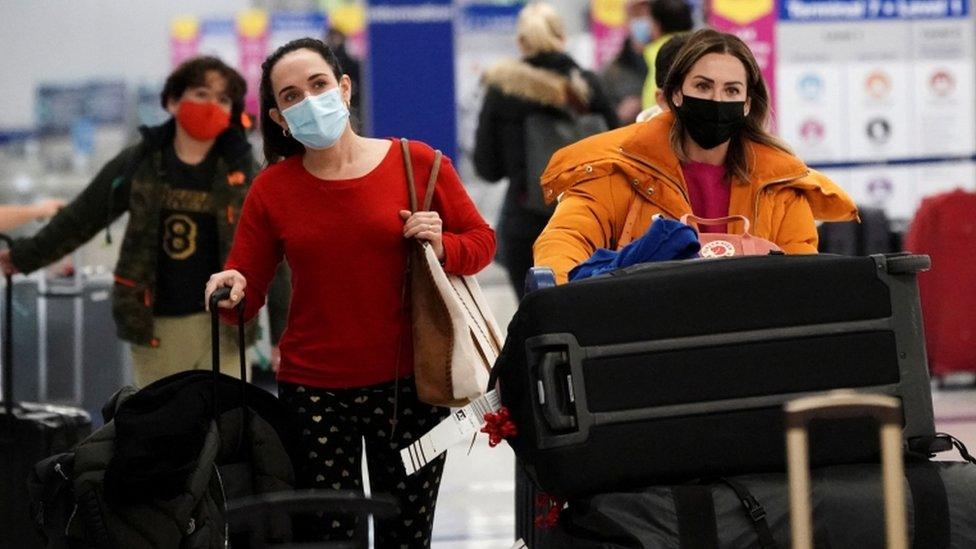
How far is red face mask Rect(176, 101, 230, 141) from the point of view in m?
4.67

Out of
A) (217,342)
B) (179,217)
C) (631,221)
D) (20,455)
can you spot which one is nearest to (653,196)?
(631,221)

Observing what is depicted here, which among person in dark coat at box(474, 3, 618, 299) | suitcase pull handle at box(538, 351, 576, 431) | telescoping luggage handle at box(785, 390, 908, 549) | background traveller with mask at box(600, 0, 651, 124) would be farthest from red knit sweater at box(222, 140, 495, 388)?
background traveller with mask at box(600, 0, 651, 124)

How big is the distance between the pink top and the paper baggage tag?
677 millimetres

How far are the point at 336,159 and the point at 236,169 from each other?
4.04 ft

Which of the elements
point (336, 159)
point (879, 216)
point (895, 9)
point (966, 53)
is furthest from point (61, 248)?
point (966, 53)

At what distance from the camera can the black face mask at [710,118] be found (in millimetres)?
3359

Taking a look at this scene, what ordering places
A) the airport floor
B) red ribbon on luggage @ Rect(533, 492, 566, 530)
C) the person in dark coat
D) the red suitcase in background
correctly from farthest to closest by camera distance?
the red suitcase in background < the person in dark coat < the airport floor < red ribbon on luggage @ Rect(533, 492, 566, 530)

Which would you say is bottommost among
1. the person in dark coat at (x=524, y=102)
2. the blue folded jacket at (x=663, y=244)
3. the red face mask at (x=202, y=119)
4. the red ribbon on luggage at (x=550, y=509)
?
the red ribbon on luggage at (x=550, y=509)

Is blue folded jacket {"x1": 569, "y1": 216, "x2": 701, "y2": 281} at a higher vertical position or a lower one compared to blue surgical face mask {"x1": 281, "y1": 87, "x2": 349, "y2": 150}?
lower

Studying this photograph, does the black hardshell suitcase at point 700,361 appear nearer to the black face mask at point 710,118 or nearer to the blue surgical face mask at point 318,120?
the black face mask at point 710,118

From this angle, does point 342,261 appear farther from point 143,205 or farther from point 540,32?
point 540,32

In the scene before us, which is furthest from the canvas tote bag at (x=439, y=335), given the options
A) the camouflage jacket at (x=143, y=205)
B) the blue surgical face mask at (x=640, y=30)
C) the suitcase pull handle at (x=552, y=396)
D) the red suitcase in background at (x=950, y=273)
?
the red suitcase in background at (x=950, y=273)

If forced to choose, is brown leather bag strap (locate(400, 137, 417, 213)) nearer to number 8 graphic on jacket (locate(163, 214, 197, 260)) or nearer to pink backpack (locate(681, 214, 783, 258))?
pink backpack (locate(681, 214, 783, 258))

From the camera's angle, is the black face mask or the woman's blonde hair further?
the woman's blonde hair
